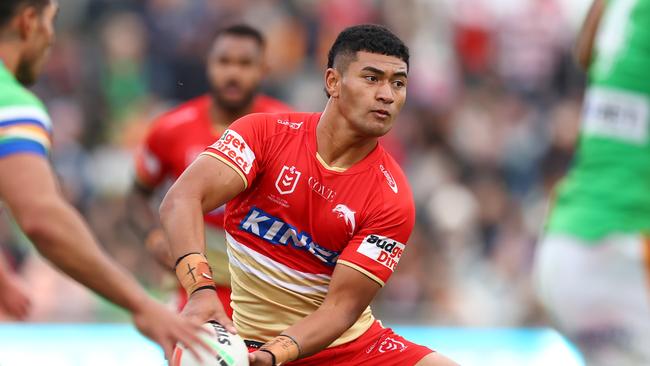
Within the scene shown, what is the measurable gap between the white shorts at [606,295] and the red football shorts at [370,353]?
4.19 feet

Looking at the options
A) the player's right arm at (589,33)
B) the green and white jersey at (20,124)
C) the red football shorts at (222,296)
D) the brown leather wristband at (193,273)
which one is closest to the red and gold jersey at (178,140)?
the red football shorts at (222,296)

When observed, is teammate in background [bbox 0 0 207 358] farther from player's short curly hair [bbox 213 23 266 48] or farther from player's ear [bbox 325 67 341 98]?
player's short curly hair [bbox 213 23 266 48]

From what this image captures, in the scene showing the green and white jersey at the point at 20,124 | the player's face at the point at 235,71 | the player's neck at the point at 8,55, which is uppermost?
the player's face at the point at 235,71

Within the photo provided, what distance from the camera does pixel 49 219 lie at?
4.27 meters

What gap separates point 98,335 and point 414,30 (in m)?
7.02

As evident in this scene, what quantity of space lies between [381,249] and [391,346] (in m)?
0.62

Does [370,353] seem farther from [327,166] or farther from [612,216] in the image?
[612,216]

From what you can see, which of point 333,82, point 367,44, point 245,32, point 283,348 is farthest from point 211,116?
point 283,348

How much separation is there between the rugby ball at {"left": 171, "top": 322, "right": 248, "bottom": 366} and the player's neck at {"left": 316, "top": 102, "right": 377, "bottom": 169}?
1283 millimetres

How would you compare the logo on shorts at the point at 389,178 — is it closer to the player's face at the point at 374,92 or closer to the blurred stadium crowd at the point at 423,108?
the player's face at the point at 374,92

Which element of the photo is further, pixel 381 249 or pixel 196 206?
pixel 381 249

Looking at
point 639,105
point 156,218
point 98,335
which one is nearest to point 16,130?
point 639,105

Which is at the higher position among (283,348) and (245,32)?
(245,32)

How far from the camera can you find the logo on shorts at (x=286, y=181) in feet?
20.1
